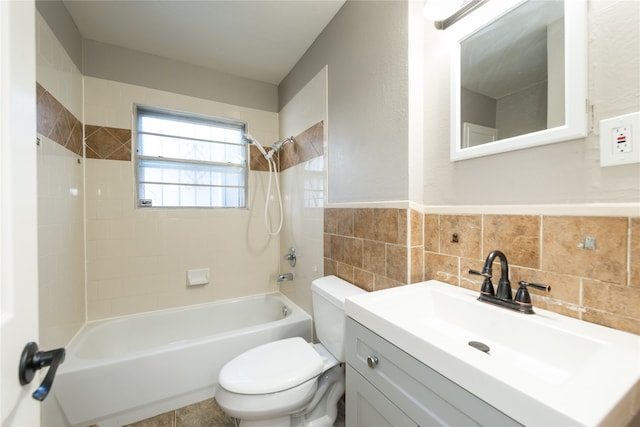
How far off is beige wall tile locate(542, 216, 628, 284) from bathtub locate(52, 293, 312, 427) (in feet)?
4.85

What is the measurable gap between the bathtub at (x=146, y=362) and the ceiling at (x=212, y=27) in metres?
1.99

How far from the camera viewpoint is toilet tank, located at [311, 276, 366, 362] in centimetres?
122

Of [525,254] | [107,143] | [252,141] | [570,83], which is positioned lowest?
[525,254]

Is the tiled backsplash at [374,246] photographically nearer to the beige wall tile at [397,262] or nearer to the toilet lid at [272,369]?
the beige wall tile at [397,262]

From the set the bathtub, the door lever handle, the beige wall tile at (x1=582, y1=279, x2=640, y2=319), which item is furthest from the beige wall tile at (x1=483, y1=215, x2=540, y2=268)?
the bathtub

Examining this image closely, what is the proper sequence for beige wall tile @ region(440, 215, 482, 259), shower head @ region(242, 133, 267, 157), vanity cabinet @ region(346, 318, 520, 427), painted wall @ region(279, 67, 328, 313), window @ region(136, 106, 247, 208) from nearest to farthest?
vanity cabinet @ region(346, 318, 520, 427) → beige wall tile @ region(440, 215, 482, 259) → painted wall @ region(279, 67, 328, 313) → window @ region(136, 106, 247, 208) → shower head @ region(242, 133, 267, 157)

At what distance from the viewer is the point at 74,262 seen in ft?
5.16

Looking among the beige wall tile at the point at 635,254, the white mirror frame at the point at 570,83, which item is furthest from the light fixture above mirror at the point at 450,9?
the beige wall tile at the point at 635,254

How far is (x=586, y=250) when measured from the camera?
693 millimetres

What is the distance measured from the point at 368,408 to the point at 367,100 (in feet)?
4.35

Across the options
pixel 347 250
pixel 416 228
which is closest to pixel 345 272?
pixel 347 250

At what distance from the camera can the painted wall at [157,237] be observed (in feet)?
5.85

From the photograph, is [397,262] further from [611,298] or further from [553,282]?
[611,298]

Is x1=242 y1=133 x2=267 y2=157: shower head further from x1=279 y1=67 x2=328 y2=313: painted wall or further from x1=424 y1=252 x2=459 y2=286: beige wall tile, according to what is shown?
x1=424 y1=252 x2=459 y2=286: beige wall tile
